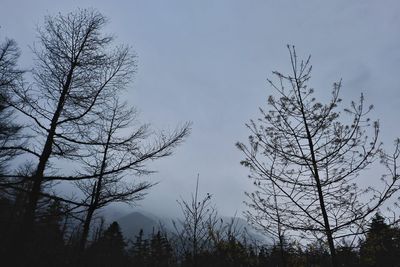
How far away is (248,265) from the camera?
12.3 meters

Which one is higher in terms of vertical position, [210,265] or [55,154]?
[55,154]

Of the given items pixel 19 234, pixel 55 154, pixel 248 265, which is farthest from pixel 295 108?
pixel 248 265

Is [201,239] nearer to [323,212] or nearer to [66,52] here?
[323,212]

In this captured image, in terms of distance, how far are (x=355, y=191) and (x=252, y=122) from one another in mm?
2417

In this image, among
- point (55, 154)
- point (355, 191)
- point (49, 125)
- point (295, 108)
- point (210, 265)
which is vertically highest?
point (295, 108)

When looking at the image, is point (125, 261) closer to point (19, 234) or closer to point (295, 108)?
point (19, 234)

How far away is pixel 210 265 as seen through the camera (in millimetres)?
7613

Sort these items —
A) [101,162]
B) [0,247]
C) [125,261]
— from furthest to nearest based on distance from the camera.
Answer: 1. [125,261]
2. [101,162]
3. [0,247]

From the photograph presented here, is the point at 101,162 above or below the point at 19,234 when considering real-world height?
above

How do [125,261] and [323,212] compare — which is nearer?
[323,212]

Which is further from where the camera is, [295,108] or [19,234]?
[295,108]

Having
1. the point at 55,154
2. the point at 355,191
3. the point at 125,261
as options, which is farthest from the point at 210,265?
the point at 125,261

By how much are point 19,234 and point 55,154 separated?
1.78m

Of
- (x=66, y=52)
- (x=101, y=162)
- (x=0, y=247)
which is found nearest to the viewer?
(x=66, y=52)
